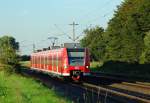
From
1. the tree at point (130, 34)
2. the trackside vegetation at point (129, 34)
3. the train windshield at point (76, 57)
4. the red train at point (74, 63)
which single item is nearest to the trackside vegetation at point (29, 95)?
the red train at point (74, 63)

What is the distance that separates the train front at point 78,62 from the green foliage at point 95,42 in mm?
53625

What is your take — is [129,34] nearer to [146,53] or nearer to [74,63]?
[146,53]

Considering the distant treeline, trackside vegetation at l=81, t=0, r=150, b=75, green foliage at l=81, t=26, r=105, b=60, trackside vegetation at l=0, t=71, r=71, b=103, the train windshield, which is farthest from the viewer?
green foliage at l=81, t=26, r=105, b=60

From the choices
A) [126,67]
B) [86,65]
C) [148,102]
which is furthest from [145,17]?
[148,102]

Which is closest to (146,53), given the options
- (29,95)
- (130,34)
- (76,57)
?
(130,34)

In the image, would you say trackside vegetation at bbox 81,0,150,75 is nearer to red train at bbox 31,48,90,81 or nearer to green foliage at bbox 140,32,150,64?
green foliage at bbox 140,32,150,64

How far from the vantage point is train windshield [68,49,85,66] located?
3838cm

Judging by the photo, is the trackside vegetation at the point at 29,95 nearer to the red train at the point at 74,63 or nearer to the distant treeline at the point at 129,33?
the red train at the point at 74,63

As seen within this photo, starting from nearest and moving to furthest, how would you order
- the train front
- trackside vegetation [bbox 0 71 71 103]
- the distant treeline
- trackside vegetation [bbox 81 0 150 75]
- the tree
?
trackside vegetation [bbox 0 71 71 103] → the train front → trackside vegetation [bbox 81 0 150 75] → the distant treeline → the tree

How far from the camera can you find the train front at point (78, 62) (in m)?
38.2

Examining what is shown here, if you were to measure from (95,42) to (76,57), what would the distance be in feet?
213

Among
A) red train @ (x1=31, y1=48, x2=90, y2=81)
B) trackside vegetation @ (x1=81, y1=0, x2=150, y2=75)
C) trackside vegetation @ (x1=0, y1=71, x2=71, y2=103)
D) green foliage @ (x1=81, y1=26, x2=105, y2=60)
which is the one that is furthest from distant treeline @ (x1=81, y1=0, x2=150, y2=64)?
trackside vegetation @ (x1=0, y1=71, x2=71, y2=103)

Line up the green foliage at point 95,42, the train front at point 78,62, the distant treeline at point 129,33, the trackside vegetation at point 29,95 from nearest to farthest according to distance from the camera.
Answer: the trackside vegetation at point 29,95, the train front at point 78,62, the distant treeline at point 129,33, the green foliage at point 95,42

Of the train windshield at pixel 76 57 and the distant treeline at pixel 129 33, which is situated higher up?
the distant treeline at pixel 129 33
